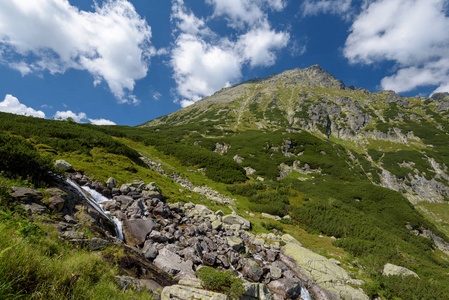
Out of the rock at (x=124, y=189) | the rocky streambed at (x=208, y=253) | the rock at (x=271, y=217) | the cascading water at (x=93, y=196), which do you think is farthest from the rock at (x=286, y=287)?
the rock at (x=271, y=217)

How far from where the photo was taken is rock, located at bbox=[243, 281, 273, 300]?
610 cm

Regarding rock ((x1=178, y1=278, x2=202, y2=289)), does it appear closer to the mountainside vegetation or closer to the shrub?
the shrub

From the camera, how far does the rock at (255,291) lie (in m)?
6.10

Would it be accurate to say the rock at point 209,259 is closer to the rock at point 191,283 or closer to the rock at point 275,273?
the rock at point 191,283

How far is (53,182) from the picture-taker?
25.2ft

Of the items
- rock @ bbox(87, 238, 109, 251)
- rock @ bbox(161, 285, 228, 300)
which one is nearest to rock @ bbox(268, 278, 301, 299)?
rock @ bbox(161, 285, 228, 300)

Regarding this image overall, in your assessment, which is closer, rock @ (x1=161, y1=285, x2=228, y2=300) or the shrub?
rock @ (x1=161, y1=285, x2=228, y2=300)

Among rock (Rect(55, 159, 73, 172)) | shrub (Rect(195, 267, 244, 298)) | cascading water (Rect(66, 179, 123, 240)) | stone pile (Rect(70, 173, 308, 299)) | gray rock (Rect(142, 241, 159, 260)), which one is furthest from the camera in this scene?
rock (Rect(55, 159, 73, 172))

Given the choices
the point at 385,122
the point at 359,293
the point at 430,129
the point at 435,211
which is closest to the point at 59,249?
the point at 359,293

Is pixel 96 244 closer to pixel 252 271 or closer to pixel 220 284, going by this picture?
pixel 220 284

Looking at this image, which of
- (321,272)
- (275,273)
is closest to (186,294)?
(275,273)

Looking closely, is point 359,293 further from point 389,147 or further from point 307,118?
point 307,118

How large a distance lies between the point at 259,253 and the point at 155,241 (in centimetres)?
635

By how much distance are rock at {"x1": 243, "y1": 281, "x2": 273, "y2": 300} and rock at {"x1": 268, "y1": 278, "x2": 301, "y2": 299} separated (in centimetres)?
148
